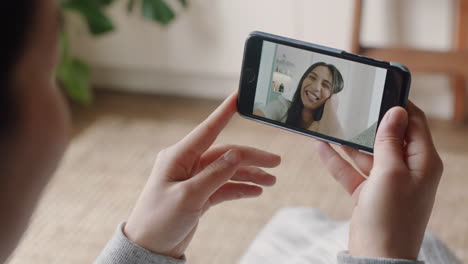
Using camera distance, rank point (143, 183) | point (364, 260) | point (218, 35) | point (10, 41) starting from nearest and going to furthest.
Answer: point (10, 41), point (364, 260), point (143, 183), point (218, 35)

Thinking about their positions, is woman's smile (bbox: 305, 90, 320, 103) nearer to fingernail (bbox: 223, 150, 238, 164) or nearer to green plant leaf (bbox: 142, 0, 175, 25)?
fingernail (bbox: 223, 150, 238, 164)

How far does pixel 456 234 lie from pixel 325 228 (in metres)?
0.55

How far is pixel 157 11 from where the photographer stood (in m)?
2.10

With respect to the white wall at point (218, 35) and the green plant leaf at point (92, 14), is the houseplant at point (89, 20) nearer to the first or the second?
the green plant leaf at point (92, 14)

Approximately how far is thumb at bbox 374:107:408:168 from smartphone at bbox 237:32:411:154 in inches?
2.1

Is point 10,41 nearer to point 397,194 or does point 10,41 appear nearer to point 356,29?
point 397,194

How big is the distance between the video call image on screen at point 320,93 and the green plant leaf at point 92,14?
1307mm

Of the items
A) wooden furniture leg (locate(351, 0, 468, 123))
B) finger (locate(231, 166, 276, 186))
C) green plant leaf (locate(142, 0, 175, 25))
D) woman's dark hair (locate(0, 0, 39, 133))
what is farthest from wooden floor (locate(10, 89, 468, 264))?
woman's dark hair (locate(0, 0, 39, 133))

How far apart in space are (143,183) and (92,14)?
2.03ft

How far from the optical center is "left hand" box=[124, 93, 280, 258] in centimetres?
76

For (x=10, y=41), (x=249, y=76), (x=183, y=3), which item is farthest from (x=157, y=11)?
(x=10, y=41)

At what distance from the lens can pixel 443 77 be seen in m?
2.19

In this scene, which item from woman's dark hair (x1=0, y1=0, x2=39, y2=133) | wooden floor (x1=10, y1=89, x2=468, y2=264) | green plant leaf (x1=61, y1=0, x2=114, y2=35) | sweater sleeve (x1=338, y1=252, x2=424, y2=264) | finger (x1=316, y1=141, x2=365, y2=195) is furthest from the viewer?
green plant leaf (x1=61, y1=0, x2=114, y2=35)

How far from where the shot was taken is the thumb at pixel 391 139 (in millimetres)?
715
